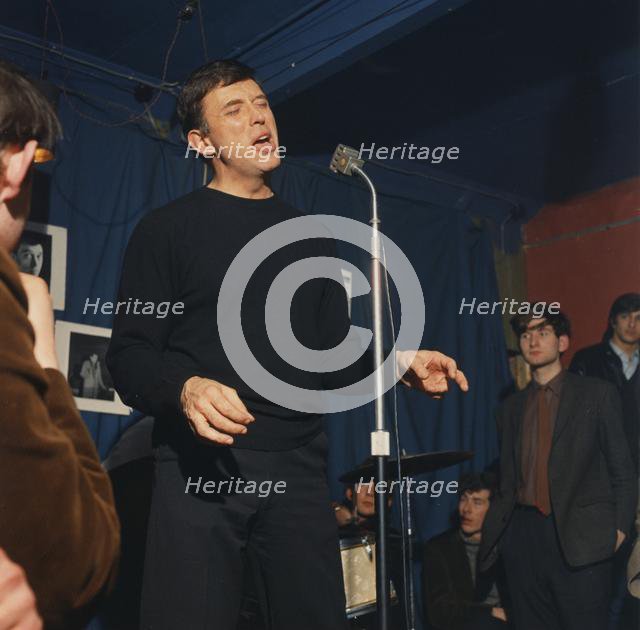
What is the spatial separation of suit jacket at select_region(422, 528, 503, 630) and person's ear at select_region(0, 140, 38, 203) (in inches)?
169

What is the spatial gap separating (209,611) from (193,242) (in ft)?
2.80

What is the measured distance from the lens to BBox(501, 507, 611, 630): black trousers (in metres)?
4.18

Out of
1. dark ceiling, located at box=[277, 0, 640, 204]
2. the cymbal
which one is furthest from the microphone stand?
dark ceiling, located at box=[277, 0, 640, 204]

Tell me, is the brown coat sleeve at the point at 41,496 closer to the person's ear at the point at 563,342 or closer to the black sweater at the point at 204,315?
the black sweater at the point at 204,315

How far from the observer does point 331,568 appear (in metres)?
1.79

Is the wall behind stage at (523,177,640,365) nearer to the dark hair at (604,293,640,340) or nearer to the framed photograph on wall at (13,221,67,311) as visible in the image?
the dark hair at (604,293,640,340)

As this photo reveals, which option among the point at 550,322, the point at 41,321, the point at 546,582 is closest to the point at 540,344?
the point at 550,322

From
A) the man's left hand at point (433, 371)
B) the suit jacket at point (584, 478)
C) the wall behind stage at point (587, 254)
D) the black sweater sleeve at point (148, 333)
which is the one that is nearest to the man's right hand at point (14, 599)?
the black sweater sleeve at point (148, 333)

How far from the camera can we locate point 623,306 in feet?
19.2

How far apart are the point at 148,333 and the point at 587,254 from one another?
525cm

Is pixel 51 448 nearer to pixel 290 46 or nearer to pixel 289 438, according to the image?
pixel 289 438

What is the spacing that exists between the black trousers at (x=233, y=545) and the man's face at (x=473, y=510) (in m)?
3.52

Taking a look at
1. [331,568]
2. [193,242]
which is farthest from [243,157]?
[331,568]

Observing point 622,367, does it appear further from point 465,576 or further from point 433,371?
point 433,371
